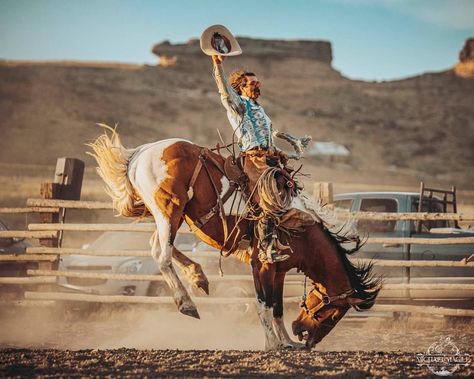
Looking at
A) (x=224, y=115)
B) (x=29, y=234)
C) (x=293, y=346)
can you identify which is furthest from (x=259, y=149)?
(x=224, y=115)

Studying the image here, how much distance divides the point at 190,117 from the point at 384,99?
2437 centimetres

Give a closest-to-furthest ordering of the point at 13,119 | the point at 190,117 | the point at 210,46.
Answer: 1. the point at 210,46
2. the point at 13,119
3. the point at 190,117

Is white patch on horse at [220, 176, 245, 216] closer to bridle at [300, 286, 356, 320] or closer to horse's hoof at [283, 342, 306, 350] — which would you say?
bridle at [300, 286, 356, 320]

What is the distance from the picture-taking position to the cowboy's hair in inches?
257

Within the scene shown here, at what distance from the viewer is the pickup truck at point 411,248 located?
8992 millimetres

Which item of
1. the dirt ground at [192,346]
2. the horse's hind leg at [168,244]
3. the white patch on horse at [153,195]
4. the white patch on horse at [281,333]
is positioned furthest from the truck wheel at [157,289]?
the white patch on horse at [281,333]

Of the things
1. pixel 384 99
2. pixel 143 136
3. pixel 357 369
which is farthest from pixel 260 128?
pixel 384 99

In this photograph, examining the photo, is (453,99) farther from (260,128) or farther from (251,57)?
(260,128)

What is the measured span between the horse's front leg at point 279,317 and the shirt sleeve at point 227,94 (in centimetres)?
171

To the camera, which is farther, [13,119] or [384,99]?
→ [384,99]

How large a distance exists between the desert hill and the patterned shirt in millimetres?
31735

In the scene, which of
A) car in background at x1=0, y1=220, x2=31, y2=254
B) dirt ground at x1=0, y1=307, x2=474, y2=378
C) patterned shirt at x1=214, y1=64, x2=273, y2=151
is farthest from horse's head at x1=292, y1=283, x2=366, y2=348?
car in background at x1=0, y1=220, x2=31, y2=254

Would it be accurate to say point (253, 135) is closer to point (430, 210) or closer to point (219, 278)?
point (219, 278)

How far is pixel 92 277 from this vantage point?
9609mm
